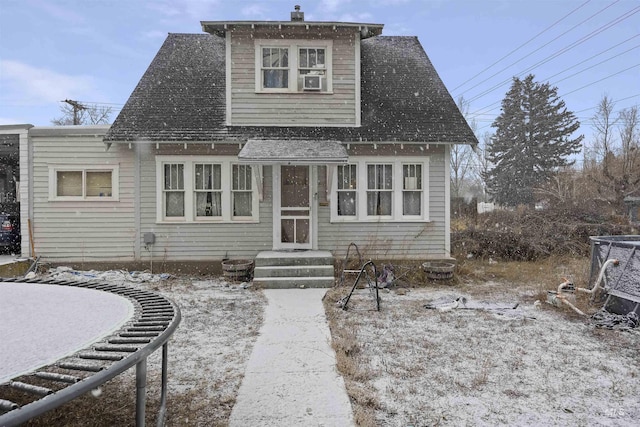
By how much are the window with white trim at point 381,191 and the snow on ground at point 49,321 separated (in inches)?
251

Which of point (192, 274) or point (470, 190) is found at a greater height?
point (470, 190)

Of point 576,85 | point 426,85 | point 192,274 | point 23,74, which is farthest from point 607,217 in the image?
point 23,74

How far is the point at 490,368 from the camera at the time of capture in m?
3.85

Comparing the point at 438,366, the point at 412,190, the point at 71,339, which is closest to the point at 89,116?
the point at 412,190

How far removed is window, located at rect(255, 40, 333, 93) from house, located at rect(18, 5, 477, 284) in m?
0.02

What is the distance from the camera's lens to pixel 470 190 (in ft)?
150

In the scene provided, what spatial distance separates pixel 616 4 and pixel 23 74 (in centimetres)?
2752

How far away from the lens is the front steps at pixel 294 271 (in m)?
7.65

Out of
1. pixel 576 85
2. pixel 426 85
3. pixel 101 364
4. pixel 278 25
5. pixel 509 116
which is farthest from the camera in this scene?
pixel 509 116

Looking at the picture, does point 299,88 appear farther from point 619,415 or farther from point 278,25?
point 619,415

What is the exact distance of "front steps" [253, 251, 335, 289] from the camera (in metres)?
7.65

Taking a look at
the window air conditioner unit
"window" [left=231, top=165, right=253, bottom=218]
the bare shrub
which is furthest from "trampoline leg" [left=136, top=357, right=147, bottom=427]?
the bare shrub

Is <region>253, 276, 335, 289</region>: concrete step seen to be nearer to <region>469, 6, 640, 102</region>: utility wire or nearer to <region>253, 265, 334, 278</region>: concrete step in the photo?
<region>253, 265, 334, 278</region>: concrete step

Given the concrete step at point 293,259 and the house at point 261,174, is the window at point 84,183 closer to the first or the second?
the house at point 261,174
